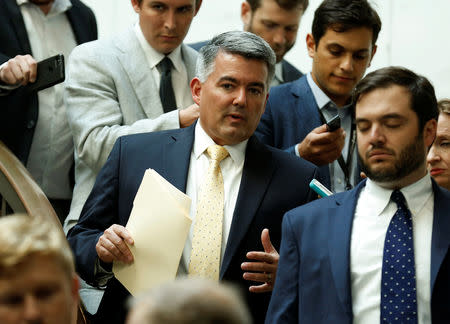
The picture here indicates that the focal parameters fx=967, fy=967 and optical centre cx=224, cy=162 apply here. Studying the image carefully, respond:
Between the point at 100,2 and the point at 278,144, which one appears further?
the point at 100,2

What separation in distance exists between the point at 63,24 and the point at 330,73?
3.53 ft

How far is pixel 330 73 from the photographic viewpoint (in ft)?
12.0

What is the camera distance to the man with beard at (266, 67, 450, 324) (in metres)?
2.60

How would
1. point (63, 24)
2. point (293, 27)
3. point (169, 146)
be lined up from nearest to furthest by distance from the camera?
point (169, 146), point (63, 24), point (293, 27)

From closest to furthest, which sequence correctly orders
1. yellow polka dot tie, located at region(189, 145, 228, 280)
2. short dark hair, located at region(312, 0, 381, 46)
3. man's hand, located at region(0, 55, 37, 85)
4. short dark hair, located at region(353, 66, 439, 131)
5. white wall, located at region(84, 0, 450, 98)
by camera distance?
short dark hair, located at region(353, 66, 439, 131), yellow polka dot tie, located at region(189, 145, 228, 280), man's hand, located at region(0, 55, 37, 85), short dark hair, located at region(312, 0, 381, 46), white wall, located at region(84, 0, 450, 98)

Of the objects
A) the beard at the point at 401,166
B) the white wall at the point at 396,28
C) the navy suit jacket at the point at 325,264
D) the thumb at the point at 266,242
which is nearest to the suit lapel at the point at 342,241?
the navy suit jacket at the point at 325,264

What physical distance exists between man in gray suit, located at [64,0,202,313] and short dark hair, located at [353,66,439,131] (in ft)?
2.38

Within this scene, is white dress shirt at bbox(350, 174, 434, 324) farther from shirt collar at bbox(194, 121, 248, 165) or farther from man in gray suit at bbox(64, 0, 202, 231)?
man in gray suit at bbox(64, 0, 202, 231)

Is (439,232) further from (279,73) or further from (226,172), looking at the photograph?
(279,73)

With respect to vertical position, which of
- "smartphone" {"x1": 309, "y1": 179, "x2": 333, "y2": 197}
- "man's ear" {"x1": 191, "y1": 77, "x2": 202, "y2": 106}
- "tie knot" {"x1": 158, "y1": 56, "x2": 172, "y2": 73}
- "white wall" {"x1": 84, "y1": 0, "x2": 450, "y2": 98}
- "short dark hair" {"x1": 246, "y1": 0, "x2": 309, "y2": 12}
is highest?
"short dark hair" {"x1": 246, "y1": 0, "x2": 309, "y2": 12}

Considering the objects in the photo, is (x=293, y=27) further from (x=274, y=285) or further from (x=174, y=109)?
(x=274, y=285)

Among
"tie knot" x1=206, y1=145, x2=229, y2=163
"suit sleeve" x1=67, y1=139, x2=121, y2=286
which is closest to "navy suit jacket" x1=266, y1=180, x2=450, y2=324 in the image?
"tie knot" x1=206, y1=145, x2=229, y2=163

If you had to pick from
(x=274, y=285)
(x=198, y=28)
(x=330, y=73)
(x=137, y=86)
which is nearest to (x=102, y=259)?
(x=274, y=285)

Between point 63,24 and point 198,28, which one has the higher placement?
point 63,24
